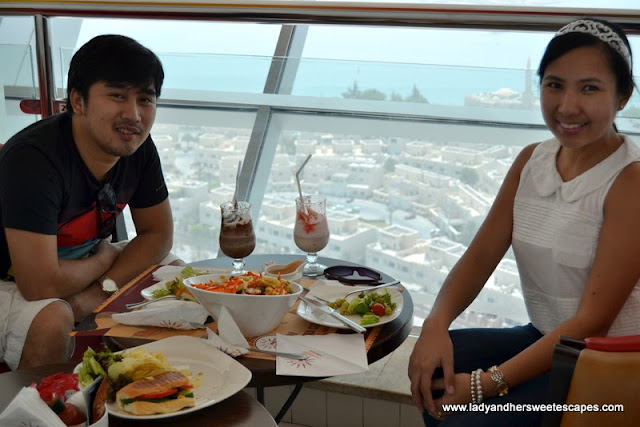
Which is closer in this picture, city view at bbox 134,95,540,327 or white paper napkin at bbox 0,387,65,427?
white paper napkin at bbox 0,387,65,427

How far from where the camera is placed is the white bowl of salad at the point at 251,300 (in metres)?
1.46

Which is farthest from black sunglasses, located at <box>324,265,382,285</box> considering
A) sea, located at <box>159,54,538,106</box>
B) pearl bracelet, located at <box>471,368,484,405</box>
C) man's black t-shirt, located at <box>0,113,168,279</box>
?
sea, located at <box>159,54,538,106</box>

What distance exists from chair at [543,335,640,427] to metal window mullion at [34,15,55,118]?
1.90 m

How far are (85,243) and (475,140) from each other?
5.35ft

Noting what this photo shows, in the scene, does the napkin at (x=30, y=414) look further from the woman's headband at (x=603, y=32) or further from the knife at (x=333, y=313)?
the woman's headband at (x=603, y=32)

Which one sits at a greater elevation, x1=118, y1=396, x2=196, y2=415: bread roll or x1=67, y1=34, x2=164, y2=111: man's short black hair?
x1=67, y1=34, x2=164, y2=111: man's short black hair

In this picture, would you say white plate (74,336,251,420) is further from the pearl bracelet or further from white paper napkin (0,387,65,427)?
the pearl bracelet

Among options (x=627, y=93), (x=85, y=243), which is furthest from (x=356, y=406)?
(x=627, y=93)

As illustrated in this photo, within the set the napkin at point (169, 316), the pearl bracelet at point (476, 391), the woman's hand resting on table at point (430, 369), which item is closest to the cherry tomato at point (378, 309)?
the woman's hand resting on table at point (430, 369)

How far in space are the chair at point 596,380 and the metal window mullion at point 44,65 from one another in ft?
6.22

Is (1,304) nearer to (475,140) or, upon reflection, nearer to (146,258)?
(146,258)

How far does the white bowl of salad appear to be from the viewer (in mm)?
1461

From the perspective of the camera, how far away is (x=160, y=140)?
3584 millimetres

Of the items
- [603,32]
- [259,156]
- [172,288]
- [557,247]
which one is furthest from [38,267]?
[259,156]
